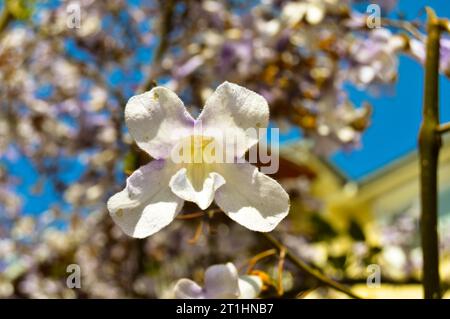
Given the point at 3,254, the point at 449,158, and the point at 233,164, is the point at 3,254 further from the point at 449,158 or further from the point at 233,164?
the point at 449,158

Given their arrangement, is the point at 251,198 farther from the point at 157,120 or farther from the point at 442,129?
the point at 442,129

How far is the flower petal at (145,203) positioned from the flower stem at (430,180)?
289mm

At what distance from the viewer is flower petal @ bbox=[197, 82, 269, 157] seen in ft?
2.28

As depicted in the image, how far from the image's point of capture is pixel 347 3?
1.84 meters

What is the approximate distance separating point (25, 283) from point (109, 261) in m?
0.69

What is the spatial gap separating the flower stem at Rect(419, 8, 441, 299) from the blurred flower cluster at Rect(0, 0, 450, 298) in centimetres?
65

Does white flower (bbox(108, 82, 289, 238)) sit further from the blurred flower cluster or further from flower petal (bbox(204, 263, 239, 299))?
the blurred flower cluster

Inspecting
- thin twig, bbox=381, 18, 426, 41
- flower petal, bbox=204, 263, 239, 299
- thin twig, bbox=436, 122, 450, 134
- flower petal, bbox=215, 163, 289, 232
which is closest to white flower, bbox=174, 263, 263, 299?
flower petal, bbox=204, 263, 239, 299

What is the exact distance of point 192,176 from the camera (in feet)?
2.42

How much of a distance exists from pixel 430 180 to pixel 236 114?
248 millimetres

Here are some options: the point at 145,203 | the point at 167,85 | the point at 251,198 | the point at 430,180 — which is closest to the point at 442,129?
the point at 430,180

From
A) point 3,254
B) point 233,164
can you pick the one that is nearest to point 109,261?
point 3,254

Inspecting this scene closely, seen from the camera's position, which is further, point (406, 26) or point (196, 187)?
point (406, 26)
